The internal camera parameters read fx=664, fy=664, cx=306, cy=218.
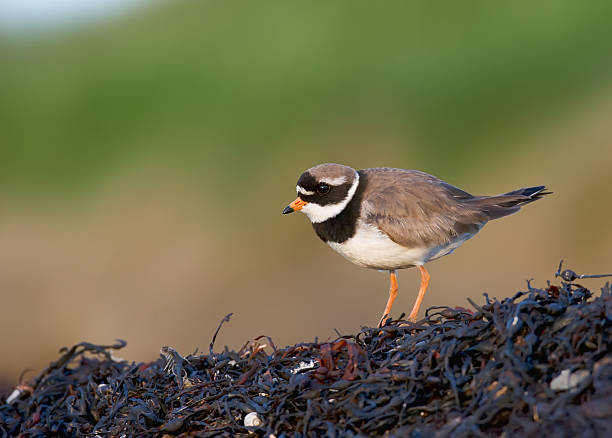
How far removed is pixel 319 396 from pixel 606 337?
147cm

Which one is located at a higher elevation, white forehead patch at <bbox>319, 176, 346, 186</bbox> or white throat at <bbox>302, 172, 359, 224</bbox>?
white forehead patch at <bbox>319, 176, 346, 186</bbox>

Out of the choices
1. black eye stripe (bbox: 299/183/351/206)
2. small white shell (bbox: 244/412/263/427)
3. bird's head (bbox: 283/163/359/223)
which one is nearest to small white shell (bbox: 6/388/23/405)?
small white shell (bbox: 244/412/263/427)

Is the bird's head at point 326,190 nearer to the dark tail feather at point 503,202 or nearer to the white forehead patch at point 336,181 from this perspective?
the white forehead patch at point 336,181

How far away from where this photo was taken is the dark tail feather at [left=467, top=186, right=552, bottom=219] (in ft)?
21.6

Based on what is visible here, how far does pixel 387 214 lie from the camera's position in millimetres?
6109

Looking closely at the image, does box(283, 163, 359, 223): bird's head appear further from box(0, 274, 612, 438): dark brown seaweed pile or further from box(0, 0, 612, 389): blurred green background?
box(0, 0, 612, 389): blurred green background

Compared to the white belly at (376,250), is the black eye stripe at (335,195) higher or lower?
higher

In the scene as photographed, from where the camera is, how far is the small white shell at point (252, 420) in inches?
144

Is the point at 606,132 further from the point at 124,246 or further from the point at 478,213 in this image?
the point at 124,246

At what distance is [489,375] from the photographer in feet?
10.4

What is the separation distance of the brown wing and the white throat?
0.40 feet

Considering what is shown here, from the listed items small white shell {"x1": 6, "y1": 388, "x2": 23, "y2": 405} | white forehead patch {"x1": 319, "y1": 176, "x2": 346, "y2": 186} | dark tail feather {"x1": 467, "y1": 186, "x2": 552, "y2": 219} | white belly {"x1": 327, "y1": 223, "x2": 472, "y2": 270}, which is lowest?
small white shell {"x1": 6, "y1": 388, "x2": 23, "y2": 405}

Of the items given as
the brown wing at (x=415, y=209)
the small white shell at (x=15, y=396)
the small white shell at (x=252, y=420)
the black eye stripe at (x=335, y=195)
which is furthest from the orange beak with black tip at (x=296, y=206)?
the small white shell at (x=252, y=420)

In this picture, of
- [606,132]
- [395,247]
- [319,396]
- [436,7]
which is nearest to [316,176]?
[395,247]
